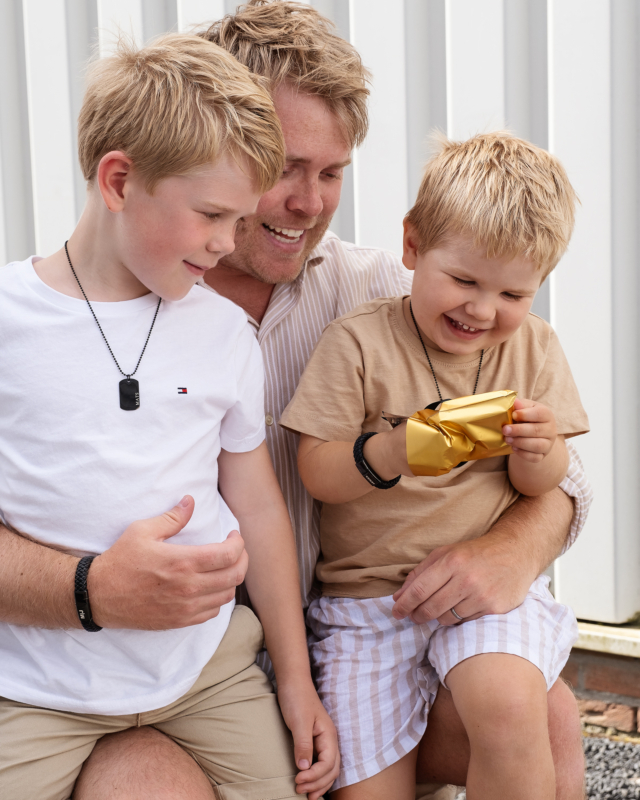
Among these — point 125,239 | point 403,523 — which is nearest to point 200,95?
point 125,239

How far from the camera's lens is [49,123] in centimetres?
306

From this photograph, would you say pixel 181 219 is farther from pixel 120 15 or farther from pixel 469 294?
pixel 120 15

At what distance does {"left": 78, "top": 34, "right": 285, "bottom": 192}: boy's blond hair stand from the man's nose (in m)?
0.29

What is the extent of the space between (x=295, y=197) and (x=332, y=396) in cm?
46

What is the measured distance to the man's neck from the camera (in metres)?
1.79

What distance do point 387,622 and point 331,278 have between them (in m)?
0.83

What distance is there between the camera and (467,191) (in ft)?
4.76

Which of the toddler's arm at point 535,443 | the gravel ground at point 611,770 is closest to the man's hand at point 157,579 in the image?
the toddler's arm at point 535,443

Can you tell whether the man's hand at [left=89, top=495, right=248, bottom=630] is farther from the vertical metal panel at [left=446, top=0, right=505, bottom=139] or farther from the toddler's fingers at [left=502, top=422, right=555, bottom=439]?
the vertical metal panel at [left=446, top=0, right=505, bottom=139]

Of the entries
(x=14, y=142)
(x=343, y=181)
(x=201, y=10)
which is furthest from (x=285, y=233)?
(x=14, y=142)

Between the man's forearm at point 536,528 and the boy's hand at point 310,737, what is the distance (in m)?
0.46

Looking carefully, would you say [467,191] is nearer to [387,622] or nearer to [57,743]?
[387,622]

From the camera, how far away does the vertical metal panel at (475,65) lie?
2492 millimetres

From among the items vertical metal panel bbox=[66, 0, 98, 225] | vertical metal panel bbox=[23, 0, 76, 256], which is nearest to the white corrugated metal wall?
vertical metal panel bbox=[66, 0, 98, 225]
